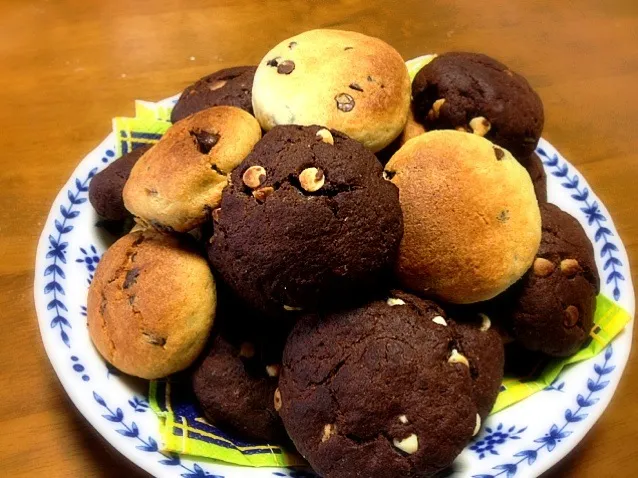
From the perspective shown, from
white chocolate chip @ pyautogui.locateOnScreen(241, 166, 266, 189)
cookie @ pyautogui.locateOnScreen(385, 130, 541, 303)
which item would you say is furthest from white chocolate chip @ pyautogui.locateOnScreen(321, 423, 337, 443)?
white chocolate chip @ pyautogui.locateOnScreen(241, 166, 266, 189)

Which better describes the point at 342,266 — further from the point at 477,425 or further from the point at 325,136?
the point at 477,425

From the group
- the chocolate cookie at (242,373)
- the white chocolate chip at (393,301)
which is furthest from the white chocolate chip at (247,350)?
the white chocolate chip at (393,301)

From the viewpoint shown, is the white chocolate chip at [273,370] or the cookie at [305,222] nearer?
the cookie at [305,222]

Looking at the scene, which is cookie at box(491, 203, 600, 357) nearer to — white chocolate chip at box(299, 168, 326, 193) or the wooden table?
the wooden table

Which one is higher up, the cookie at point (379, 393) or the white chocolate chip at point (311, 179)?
the white chocolate chip at point (311, 179)

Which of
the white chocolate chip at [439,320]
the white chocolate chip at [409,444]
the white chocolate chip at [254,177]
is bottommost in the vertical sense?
the white chocolate chip at [409,444]

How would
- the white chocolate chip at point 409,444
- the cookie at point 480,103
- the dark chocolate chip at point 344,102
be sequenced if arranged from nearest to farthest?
1. the white chocolate chip at point 409,444
2. the dark chocolate chip at point 344,102
3. the cookie at point 480,103

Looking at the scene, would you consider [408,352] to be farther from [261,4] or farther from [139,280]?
[261,4]

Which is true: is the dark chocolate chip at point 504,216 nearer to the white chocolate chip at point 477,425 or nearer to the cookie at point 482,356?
the cookie at point 482,356
